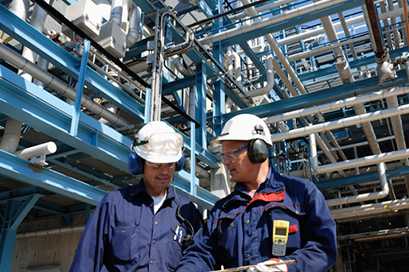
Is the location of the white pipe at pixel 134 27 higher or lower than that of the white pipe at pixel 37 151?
higher

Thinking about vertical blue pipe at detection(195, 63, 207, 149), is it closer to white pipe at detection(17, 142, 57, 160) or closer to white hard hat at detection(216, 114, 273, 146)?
white pipe at detection(17, 142, 57, 160)

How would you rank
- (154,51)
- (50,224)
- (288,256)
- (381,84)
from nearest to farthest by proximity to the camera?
(288,256) < (154,51) < (381,84) < (50,224)

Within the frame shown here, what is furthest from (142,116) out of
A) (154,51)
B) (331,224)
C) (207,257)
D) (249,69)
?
(249,69)

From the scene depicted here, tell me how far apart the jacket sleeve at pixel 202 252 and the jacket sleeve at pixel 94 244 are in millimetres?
383

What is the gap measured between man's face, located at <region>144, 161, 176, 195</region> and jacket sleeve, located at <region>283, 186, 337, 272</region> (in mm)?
717

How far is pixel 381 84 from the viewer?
5.17 metres

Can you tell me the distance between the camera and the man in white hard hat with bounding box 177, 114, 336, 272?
1.68 m

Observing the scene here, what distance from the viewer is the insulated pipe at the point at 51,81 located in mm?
3935

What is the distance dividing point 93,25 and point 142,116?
1.21m

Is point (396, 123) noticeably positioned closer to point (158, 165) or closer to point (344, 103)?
point (344, 103)

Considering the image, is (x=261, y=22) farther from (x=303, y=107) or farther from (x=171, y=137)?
(x=171, y=137)

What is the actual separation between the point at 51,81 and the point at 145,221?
3.00 metres

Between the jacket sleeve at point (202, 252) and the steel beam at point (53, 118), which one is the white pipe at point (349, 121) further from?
the jacket sleeve at point (202, 252)

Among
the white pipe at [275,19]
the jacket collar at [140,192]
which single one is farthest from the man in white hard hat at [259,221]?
the white pipe at [275,19]
